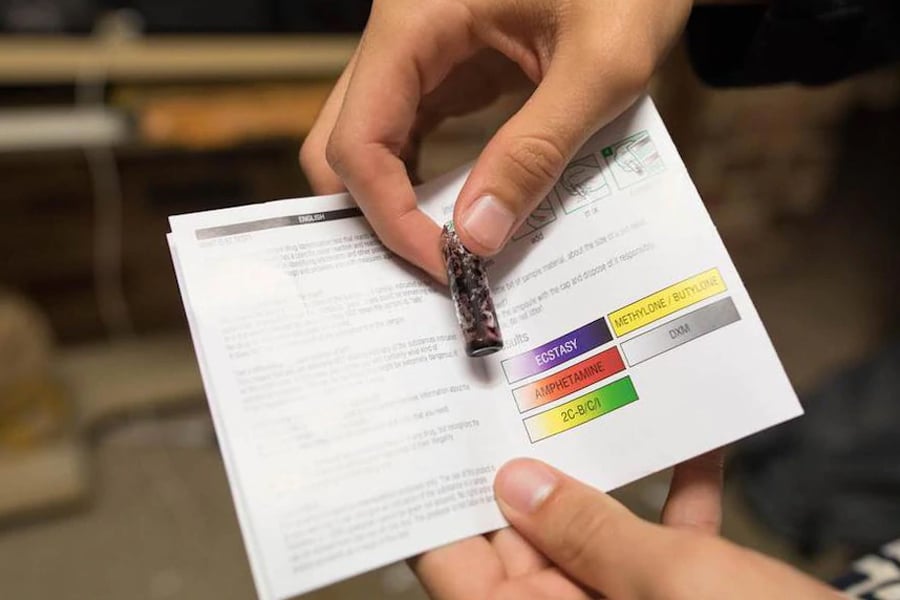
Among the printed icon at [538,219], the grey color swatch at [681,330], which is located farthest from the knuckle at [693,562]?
the printed icon at [538,219]

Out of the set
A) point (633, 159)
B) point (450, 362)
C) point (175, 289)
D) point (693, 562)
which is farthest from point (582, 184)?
point (175, 289)

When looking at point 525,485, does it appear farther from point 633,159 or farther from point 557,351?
point 633,159

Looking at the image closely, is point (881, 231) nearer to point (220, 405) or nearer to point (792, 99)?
point (792, 99)

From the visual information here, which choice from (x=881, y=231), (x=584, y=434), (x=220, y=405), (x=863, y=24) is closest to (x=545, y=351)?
(x=584, y=434)

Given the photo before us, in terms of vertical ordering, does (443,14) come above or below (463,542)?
above

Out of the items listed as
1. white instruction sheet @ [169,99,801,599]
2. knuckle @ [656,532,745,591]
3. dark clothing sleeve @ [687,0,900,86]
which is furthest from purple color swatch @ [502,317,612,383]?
dark clothing sleeve @ [687,0,900,86]

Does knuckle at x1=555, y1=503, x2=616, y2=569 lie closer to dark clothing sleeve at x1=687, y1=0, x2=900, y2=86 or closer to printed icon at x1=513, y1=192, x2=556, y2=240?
printed icon at x1=513, y1=192, x2=556, y2=240

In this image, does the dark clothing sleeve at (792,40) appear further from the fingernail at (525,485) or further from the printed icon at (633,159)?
the fingernail at (525,485)
